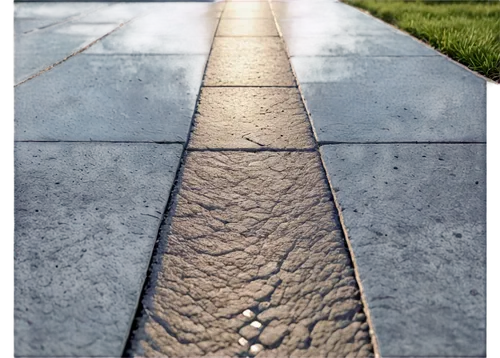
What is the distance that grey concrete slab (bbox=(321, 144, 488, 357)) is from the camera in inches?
51.7

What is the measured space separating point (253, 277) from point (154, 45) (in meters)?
4.16

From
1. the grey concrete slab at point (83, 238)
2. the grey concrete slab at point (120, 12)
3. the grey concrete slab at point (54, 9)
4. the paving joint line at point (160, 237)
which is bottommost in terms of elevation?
the paving joint line at point (160, 237)

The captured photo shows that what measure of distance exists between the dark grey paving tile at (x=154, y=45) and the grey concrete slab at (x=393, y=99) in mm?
1315

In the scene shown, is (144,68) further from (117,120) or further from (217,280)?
(217,280)

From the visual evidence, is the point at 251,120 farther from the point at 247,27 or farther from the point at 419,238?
the point at 247,27

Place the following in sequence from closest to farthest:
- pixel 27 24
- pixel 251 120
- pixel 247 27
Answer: pixel 251 120 → pixel 247 27 → pixel 27 24

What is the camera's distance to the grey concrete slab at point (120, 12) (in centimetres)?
720

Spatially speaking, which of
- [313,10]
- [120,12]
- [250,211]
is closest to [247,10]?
[313,10]

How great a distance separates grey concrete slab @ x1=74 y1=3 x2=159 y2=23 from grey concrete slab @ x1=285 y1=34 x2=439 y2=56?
3331 mm

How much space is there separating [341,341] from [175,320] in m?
0.51

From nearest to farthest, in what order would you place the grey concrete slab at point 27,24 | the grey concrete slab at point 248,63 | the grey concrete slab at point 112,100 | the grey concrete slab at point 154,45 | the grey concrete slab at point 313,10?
the grey concrete slab at point 112,100 < the grey concrete slab at point 248,63 < the grey concrete slab at point 154,45 < the grey concrete slab at point 27,24 < the grey concrete slab at point 313,10

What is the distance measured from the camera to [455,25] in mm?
5395

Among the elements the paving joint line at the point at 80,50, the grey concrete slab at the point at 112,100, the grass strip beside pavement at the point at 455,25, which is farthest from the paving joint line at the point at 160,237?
the grass strip beside pavement at the point at 455,25

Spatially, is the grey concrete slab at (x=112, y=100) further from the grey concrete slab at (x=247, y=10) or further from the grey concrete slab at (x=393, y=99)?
the grey concrete slab at (x=247, y=10)
